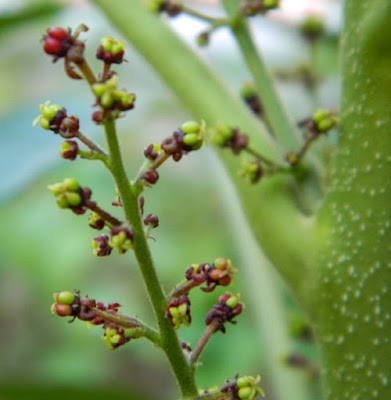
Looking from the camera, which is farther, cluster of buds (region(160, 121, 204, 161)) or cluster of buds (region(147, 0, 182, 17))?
cluster of buds (region(147, 0, 182, 17))

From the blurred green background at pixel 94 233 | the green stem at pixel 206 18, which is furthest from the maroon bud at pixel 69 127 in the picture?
the blurred green background at pixel 94 233

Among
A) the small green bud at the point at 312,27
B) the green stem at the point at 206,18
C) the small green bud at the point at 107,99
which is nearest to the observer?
the small green bud at the point at 107,99

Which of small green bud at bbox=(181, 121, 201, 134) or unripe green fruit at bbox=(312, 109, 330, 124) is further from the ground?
unripe green fruit at bbox=(312, 109, 330, 124)

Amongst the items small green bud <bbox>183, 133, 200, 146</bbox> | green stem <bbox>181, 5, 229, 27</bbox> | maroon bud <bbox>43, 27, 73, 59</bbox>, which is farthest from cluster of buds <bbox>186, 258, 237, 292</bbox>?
green stem <bbox>181, 5, 229, 27</bbox>

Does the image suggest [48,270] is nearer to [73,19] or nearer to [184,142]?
[73,19]

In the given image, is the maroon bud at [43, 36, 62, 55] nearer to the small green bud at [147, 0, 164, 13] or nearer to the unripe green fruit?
the unripe green fruit

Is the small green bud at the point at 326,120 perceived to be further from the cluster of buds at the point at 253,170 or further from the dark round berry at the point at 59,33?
the dark round berry at the point at 59,33

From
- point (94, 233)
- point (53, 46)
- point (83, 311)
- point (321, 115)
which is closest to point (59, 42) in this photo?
point (53, 46)
